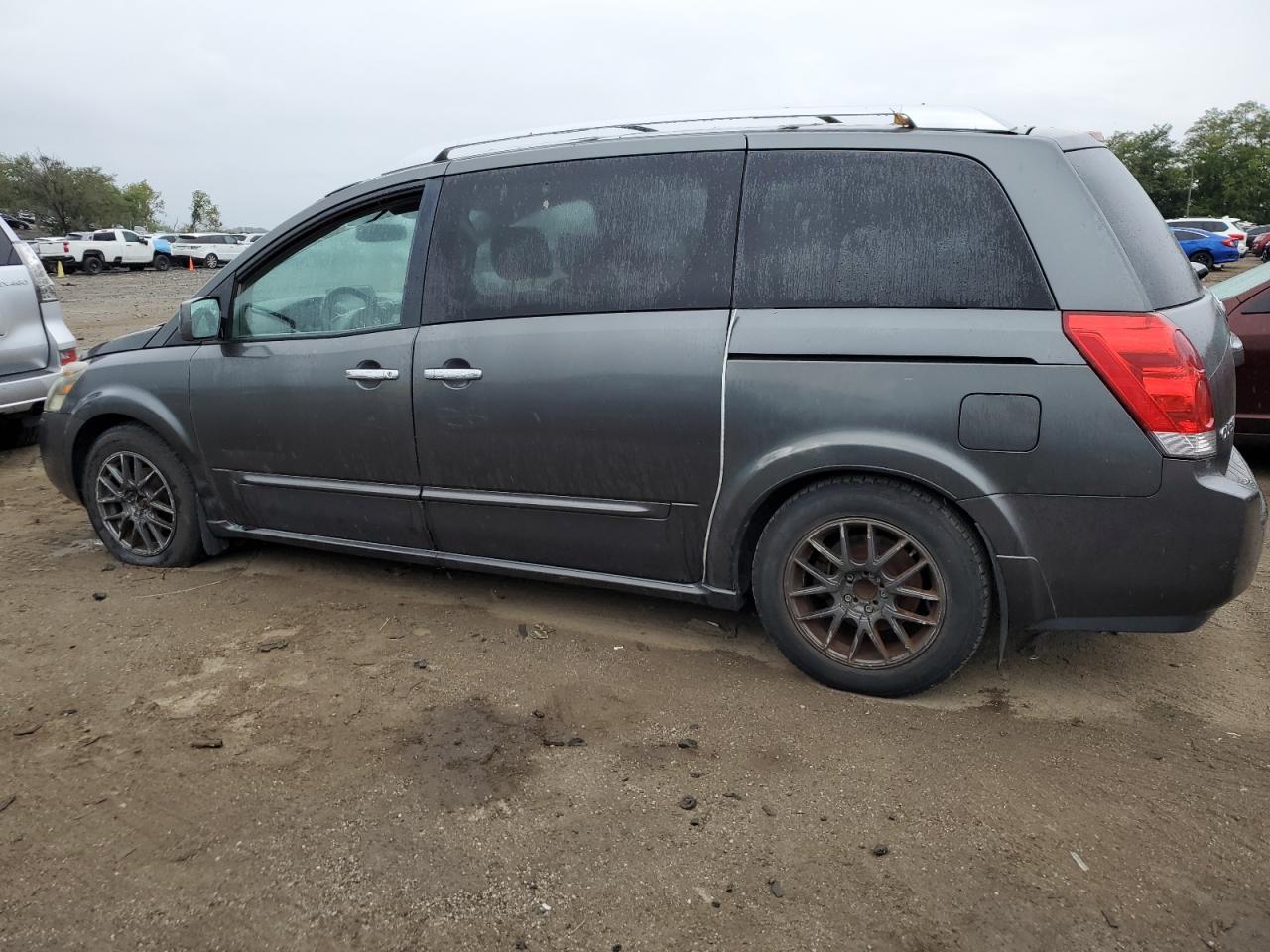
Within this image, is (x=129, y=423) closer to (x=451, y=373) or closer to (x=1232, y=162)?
(x=451, y=373)

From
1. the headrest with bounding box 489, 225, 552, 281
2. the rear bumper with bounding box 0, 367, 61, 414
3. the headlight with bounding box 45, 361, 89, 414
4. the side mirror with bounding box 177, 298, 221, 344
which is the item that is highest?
the headrest with bounding box 489, 225, 552, 281

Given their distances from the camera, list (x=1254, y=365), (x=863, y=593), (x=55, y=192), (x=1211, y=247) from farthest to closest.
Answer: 1. (x=55, y=192)
2. (x=1211, y=247)
3. (x=1254, y=365)
4. (x=863, y=593)

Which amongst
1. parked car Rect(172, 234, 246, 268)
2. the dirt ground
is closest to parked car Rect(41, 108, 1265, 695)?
the dirt ground

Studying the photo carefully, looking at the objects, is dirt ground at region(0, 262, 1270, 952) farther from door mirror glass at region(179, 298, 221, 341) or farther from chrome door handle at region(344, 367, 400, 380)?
door mirror glass at region(179, 298, 221, 341)

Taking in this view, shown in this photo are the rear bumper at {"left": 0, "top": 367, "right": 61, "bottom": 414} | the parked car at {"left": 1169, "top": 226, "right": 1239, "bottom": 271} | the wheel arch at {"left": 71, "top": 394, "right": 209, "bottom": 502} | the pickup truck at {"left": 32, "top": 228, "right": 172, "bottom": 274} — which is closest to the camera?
the wheel arch at {"left": 71, "top": 394, "right": 209, "bottom": 502}

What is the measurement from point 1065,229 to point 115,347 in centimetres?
408

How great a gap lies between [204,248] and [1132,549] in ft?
155

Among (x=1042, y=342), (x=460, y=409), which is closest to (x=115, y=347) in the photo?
(x=460, y=409)

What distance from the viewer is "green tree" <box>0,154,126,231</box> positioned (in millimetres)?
66062

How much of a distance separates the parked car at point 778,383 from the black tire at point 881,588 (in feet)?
0.04

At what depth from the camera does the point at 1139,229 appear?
3.12 meters

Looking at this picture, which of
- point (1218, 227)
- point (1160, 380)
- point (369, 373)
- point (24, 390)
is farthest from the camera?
point (1218, 227)

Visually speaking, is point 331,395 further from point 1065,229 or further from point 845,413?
point 1065,229

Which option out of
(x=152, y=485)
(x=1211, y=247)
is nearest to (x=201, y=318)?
(x=152, y=485)
